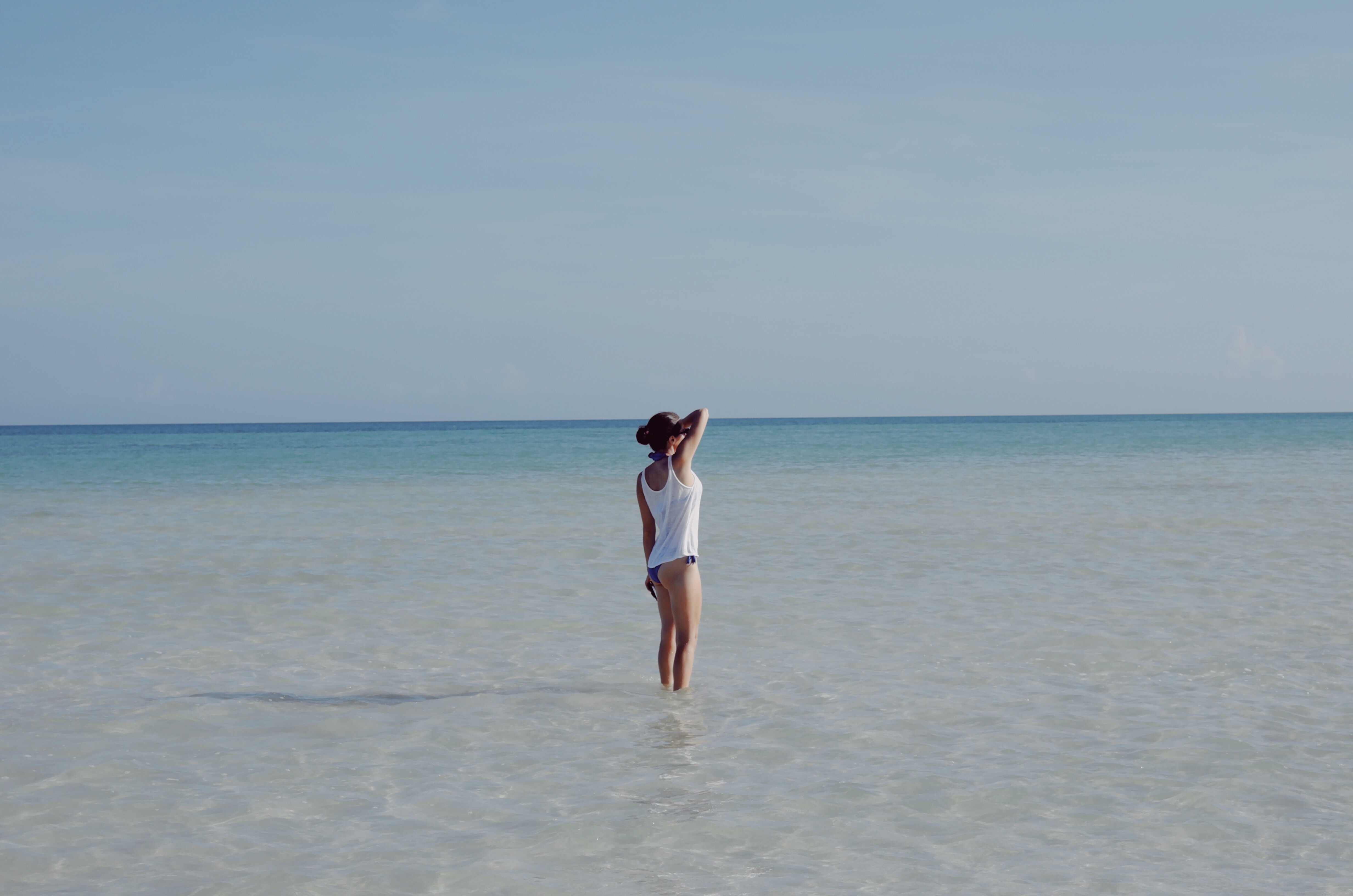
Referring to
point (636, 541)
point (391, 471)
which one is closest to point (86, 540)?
point (636, 541)

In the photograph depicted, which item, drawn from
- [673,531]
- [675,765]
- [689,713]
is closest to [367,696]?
→ [689,713]

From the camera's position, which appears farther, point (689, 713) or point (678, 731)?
point (689, 713)

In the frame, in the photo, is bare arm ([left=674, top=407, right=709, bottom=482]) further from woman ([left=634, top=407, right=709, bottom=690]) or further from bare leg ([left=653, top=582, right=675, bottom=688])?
bare leg ([left=653, top=582, right=675, bottom=688])

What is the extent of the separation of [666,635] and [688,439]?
3.91 feet

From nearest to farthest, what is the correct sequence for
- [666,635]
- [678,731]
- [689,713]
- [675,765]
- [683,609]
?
[675,765]
[678,731]
[689,713]
[683,609]
[666,635]

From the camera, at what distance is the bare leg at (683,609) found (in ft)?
20.2

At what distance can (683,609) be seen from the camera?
6.22 m

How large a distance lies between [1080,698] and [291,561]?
8672 mm

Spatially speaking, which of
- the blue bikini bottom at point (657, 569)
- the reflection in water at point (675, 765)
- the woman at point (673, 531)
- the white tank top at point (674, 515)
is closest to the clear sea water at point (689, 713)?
the reflection in water at point (675, 765)

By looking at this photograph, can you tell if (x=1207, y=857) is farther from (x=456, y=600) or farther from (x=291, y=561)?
(x=291, y=561)

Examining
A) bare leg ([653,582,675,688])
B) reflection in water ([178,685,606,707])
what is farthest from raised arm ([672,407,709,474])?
reflection in water ([178,685,606,707])

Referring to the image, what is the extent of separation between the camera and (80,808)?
4.57 m

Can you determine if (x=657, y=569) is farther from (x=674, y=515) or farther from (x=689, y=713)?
(x=689, y=713)

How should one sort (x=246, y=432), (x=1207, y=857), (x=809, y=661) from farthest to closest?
(x=246, y=432) → (x=809, y=661) → (x=1207, y=857)
